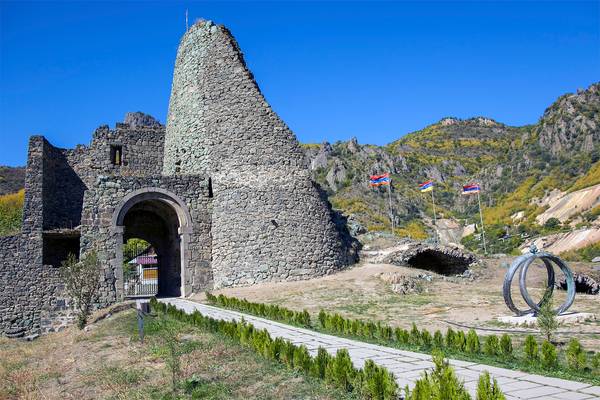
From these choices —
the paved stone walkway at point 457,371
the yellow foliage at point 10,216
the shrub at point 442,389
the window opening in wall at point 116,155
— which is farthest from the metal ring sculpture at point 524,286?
the yellow foliage at point 10,216

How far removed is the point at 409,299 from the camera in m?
17.9

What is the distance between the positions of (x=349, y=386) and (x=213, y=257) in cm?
1551

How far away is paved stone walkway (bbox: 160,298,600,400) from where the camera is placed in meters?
6.23

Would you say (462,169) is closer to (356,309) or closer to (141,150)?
(141,150)

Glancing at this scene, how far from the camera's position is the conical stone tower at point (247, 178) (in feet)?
68.5

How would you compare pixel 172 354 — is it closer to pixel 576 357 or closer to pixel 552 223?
pixel 576 357

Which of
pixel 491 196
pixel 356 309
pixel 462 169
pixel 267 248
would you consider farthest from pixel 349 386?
pixel 462 169

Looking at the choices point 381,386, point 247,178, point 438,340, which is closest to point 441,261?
point 247,178

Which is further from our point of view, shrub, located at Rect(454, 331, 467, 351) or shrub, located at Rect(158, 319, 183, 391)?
shrub, located at Rect(454, 331, 467, 351)

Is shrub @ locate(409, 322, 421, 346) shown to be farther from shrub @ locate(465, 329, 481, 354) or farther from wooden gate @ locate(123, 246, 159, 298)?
wooden gate @ locate(123, 246, 159, 298)

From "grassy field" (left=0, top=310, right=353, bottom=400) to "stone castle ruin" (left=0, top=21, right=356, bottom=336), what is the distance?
6414 millimetres

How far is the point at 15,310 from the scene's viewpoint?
21375mm

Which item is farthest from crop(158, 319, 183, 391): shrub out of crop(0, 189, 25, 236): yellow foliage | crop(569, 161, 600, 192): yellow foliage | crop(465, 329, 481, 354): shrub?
crop(569, 161, 600, 192): yellow foliage

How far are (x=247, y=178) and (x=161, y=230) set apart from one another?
7.15 m
